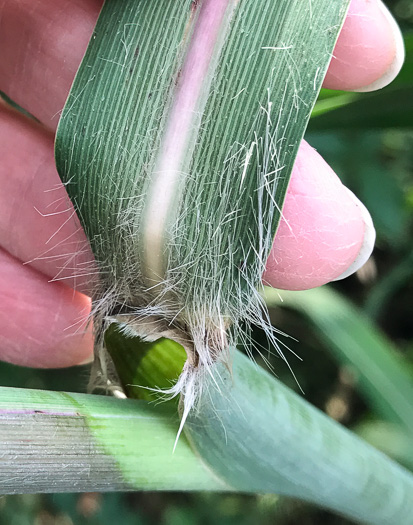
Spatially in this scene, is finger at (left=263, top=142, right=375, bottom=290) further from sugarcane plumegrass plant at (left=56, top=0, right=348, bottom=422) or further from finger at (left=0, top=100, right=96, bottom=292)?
finger at (left=0, top=100, right=96, bottom=292)

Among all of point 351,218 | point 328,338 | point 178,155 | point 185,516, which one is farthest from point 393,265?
point 178,155

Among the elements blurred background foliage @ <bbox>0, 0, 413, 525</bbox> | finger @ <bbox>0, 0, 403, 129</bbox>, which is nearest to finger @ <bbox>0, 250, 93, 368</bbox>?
finger @ <bbox>0, 0, 403, 129</bbox>

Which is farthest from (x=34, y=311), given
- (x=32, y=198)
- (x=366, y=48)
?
(x=366, y=48)

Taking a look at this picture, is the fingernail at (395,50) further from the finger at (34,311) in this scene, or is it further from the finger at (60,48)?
the finger at (34,311)

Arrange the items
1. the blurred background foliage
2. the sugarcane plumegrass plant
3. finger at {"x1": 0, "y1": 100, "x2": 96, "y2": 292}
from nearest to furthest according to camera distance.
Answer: the sugarcane plumegrass plant < finger at {"x1": 0, "y1": 100, "x2": 96, "y2": 292} < the blurred background foliage

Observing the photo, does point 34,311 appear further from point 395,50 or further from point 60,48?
point 395,50

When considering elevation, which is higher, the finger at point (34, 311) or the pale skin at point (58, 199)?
the pale skin at point (58, 199)

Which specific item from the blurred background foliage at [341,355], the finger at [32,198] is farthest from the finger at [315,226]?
the blurred background foliage at [341,355]
